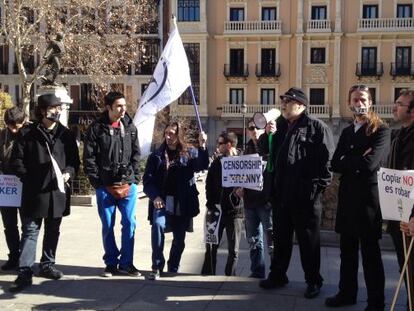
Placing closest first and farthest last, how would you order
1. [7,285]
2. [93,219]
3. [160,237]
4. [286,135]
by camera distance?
[286,135]
[7,285]
[160,237]
[93,219]

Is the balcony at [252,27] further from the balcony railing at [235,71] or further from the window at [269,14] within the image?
the balcony railing at [235,71]

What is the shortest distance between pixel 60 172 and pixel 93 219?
569 centimetres

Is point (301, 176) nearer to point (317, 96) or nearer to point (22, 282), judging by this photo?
point (22, 282)

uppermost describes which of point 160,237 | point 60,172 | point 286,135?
point 286,135

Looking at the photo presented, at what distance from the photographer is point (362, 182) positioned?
4.52 m

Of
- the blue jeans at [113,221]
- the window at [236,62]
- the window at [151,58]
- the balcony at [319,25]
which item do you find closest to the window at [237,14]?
the window at [236,62]

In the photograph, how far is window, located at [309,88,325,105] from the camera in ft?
148

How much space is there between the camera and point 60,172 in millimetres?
5363

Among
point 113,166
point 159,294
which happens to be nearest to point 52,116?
point 113,166

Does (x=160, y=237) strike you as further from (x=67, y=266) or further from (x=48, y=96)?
(x=48, y=96)

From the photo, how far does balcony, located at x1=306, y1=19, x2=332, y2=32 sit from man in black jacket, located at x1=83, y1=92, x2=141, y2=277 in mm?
40756

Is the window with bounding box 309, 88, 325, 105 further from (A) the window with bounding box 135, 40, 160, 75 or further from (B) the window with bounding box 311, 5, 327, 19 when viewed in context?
(A) the window with bounding box 135, 40, 160, 75

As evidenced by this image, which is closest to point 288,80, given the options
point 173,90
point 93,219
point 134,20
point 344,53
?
point 344,53

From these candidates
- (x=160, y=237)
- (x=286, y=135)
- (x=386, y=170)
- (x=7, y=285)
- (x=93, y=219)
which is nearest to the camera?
(x=386, y=170)
